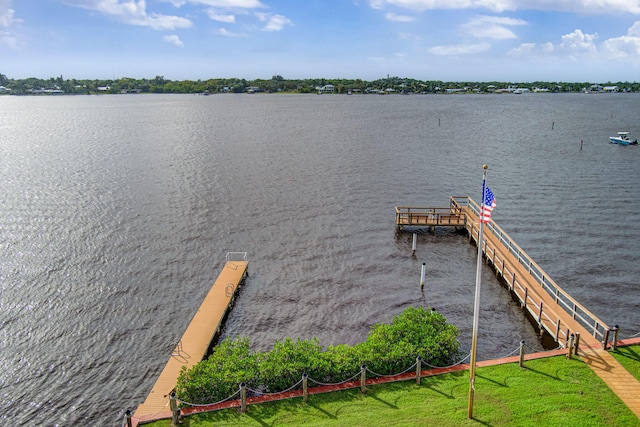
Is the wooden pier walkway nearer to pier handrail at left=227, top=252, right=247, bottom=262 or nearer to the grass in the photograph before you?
the grass

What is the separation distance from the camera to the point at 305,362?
55.8ft

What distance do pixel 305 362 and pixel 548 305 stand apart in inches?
579

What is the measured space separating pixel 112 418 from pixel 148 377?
2670mm

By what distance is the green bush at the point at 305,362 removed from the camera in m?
16.3

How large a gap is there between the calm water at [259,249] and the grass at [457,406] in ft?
18.9

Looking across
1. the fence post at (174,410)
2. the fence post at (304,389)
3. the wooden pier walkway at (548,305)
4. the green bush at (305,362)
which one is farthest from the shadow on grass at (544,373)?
the fence post at (174,410)

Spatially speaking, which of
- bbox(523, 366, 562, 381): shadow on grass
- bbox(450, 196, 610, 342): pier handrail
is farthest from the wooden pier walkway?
bbox(523, 366, 562, 381): shadow on grass

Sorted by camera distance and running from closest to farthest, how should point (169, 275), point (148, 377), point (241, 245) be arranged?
point (148, 377) → point (169, 275) → point (241, 245)

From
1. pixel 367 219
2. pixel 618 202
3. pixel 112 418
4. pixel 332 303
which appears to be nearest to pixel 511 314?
pixel 332 303

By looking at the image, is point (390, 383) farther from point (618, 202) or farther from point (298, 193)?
point (618, 202)

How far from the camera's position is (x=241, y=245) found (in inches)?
1419

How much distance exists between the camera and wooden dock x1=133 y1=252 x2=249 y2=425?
17422 millimetres

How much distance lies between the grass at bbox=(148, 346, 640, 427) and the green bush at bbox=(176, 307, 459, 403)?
30.4 inches

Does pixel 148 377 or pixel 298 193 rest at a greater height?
pixel 298 193
